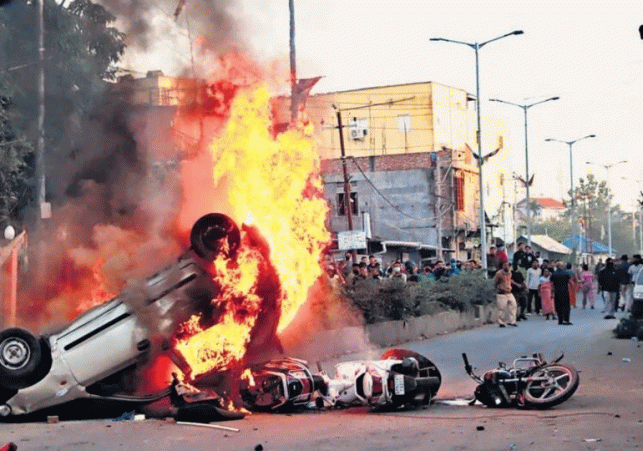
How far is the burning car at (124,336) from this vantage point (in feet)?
37.1

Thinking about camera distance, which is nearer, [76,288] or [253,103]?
[253,103]

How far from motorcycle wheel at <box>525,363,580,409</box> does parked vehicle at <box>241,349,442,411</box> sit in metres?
1.13

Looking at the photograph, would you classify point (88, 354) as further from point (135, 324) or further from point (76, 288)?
point (76, 288)

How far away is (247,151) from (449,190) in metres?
47.8

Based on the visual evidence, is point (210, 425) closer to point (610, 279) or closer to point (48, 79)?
point (48, 79)

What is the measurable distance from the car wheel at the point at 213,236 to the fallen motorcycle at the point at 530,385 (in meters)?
3.17

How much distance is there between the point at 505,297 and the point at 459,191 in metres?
35.1

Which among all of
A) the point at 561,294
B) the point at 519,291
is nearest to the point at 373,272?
the point at 561,294

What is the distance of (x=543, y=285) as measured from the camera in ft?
102

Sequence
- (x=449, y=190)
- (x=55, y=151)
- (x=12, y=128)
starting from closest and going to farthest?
(x=55, y=151) → (x=12, y=128) → (x=449, y=190)

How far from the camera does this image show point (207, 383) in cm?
1172

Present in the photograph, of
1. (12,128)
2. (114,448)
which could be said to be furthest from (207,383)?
(12,128)

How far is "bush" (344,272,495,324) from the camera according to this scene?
72.3 feet

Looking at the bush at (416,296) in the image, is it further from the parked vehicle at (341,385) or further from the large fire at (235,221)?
the parked vehicle at (341,385)
